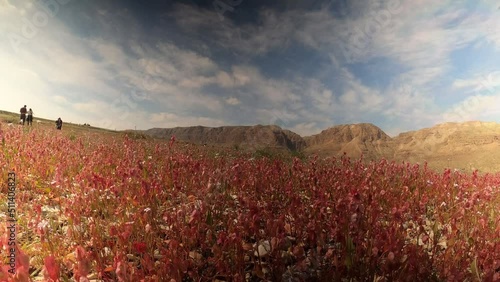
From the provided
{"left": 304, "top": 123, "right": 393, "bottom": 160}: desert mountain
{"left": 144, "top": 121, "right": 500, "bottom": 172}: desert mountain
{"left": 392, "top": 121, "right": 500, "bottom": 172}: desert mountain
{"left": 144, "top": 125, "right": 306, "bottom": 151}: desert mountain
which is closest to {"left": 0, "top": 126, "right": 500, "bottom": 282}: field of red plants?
{"left": 144, "top": 121, "right": 500, "bottom": 172}: desert mountain

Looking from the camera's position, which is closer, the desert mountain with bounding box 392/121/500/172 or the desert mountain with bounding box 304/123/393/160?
the desert mountain with bounding box 392/121/500/172

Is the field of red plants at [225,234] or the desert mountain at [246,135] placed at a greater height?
the desert mountain at [246,135]

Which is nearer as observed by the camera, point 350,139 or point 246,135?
point 350,139

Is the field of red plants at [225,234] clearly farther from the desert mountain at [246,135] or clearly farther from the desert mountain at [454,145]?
the desert mountain at [246,135]

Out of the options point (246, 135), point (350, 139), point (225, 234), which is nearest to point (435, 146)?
point (350, 139)

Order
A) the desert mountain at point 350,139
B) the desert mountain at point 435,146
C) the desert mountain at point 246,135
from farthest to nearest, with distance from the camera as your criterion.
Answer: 1. the desert mountain at point 246,135
2. the desert mountain at point 350,139
3. the desert mountain at point 435,146

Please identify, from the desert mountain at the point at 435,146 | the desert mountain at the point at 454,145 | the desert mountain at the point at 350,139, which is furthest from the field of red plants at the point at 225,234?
the desert mountain at the point at 350,139

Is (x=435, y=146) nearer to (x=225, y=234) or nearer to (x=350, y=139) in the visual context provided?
(x=350, y=139)

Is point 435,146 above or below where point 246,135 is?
below

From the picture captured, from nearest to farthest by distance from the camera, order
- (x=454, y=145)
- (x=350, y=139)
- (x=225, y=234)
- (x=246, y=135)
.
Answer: (x=225, y=234), (x=454, y=145), (x=350, y=139), (x=246, y=135)

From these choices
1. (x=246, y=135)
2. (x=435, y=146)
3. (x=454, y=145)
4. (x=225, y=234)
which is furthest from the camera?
(x=246, y=135)

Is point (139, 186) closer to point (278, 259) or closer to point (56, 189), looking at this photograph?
point (56, 189)

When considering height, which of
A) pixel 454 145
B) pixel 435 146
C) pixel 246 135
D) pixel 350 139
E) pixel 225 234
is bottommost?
pixel 225 234

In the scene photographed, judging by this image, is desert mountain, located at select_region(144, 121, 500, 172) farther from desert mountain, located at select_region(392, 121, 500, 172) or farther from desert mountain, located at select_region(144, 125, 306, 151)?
desert mountain, located at select_region(144, 125, 306, 151)
